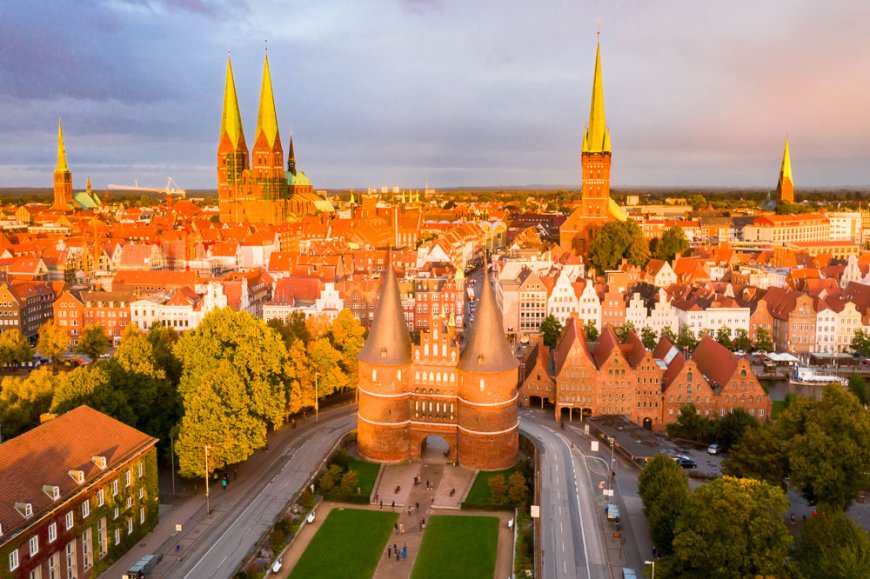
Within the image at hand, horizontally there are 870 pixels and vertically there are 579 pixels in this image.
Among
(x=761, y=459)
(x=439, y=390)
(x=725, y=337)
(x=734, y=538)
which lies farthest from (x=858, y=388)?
(x=734, y=538)

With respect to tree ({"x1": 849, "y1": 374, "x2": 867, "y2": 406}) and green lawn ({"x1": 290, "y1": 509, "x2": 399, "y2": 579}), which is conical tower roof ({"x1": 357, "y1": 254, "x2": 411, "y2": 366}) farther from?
tree ({"x1": 849, "y1": 374, "x2": 867, "y2": 406})

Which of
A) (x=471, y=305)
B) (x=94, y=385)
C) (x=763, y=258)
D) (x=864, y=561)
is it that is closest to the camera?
(x=864, y=561)

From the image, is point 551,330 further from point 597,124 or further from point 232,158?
point 232,158

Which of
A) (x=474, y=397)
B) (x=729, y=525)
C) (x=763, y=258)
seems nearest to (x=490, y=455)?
(x=474, y=397)

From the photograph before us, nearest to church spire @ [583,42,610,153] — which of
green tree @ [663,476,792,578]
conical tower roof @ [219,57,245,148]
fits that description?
conical tower roof @ [219,57,245,148]

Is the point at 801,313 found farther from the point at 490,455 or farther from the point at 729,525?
the point at 729,525

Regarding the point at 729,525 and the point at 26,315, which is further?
the point at 26,315

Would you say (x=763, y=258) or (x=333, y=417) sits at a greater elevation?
(x=763, y=258)
